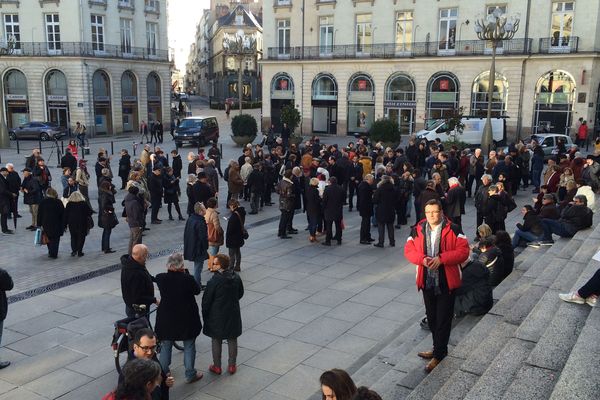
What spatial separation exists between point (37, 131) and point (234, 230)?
35.1 meters

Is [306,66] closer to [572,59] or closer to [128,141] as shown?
[128,141]

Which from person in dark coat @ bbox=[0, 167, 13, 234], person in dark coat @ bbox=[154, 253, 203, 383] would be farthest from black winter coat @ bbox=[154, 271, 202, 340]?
person in dark coat @ bbox=[0, 167, 13, 234]

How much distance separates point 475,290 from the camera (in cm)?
814

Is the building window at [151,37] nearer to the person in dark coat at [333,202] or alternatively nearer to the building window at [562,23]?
the building window at [562,23]

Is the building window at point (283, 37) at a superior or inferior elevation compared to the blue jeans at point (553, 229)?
superior

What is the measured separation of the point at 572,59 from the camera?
3559cm

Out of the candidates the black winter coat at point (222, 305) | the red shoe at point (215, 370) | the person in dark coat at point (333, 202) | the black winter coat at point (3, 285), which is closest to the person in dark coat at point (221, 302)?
the black winter coat at point (222, 305)

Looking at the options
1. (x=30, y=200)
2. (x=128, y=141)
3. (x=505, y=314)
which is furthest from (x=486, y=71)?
(x=505, y=314)

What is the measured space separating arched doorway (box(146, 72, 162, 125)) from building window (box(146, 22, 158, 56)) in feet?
6.24

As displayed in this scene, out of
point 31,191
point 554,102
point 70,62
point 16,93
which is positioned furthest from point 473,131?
point 16,93

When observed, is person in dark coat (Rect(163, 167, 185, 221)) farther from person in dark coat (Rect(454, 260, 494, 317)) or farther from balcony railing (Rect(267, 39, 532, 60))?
balcony railing (Rect(267, 39, 532, 60))

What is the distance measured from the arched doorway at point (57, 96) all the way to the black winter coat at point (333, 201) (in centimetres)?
3666

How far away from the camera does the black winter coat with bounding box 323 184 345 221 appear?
13.4 metres

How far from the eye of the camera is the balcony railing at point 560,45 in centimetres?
3553
